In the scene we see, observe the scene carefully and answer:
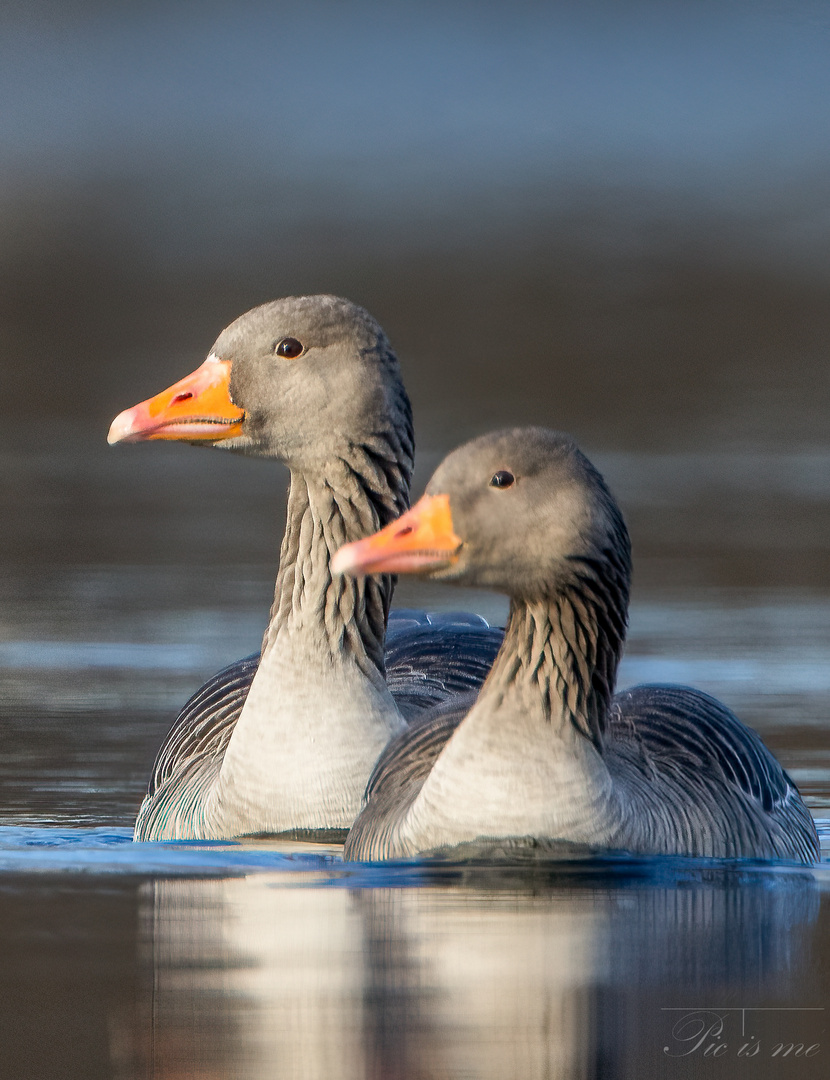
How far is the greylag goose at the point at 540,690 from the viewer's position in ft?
26.2

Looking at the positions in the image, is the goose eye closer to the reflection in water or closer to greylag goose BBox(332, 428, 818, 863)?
greylag goose BBox(332, 428, 818, 863)

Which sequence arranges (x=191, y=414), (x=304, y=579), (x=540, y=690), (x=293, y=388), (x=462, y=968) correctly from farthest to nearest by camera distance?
(x=304, y=579)
(x=293, y=388)
(x=191, y=414)
(x=540, y=690)
(x=462, y=968)

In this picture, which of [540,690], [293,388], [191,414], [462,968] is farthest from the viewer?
[293,388]

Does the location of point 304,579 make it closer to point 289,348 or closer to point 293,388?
point 293,388

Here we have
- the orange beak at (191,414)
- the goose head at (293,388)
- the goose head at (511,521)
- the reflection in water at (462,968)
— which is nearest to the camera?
the reflection in water at (462,968)

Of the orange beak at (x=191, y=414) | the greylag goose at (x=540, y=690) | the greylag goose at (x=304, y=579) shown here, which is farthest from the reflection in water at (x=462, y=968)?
the orange beak at (x=191, y=414)

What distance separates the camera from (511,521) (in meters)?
8.12

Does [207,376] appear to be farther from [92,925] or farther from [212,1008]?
[212,1008]

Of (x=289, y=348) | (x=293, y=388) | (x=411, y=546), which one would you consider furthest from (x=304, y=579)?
(x=411, y=546)

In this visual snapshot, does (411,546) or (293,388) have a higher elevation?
(293,388)

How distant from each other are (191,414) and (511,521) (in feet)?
6.86

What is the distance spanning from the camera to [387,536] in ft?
26.6

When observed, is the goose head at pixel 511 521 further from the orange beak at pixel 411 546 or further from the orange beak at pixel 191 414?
the orange beak at pixel 191 414

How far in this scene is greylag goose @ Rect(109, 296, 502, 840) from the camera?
9.44m
